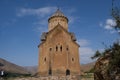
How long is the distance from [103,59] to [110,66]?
2.14m

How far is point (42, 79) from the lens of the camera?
Answer: 94.0ft

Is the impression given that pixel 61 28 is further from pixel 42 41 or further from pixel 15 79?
pixel 15 79

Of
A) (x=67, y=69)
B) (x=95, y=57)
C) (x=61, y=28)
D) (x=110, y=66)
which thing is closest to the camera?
(x=110, y=66)

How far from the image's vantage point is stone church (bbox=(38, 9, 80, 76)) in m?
35.5

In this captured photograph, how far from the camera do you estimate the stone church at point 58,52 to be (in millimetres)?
35531

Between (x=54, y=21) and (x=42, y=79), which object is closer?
(x=42, y=79)

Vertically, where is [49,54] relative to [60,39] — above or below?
below

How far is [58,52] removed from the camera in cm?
3619

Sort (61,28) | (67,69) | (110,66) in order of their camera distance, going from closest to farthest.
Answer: (110,66)
(67,69)
(61,28)

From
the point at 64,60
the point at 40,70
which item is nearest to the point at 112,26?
the point at 64,60

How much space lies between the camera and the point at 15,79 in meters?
30.4

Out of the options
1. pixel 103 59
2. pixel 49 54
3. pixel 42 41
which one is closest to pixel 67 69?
pixel 49 54

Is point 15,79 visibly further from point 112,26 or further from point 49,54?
point 112,26

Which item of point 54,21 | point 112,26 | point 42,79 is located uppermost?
point 54,21
